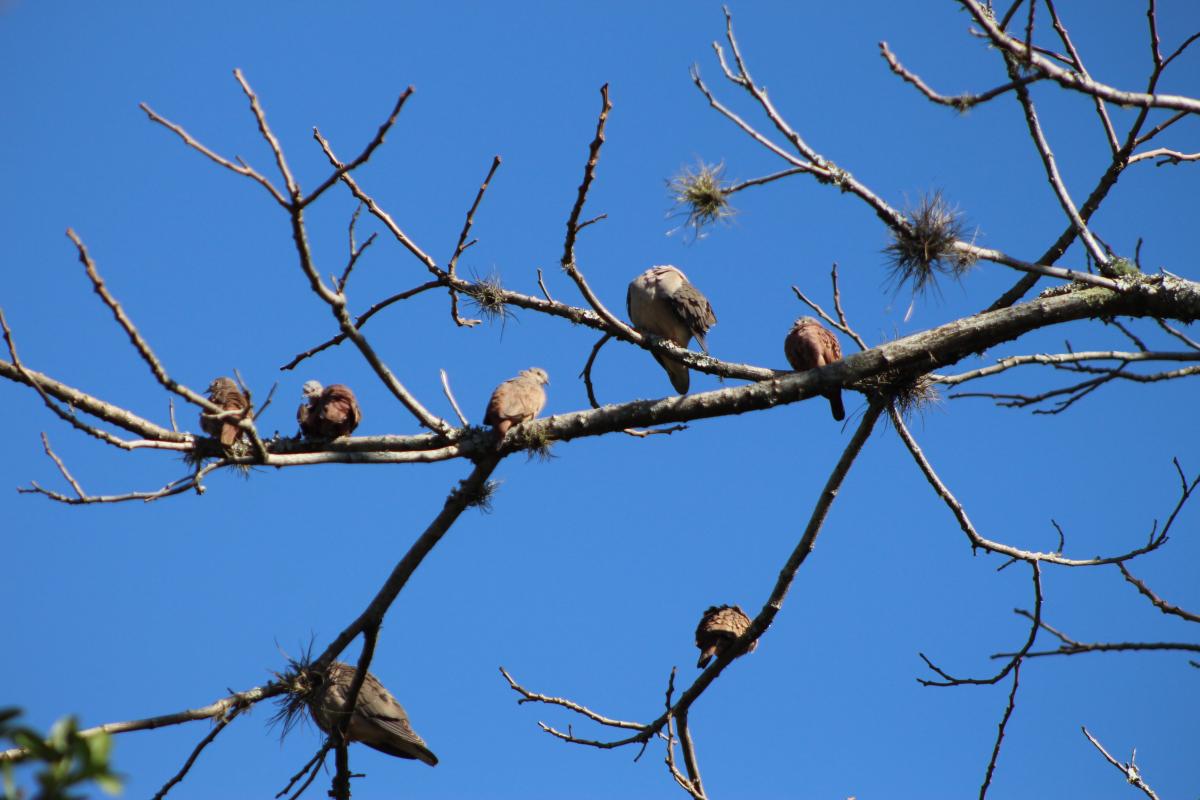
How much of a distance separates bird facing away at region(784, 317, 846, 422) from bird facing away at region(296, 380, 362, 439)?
225cm

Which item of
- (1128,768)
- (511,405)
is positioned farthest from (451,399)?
(1128,768)

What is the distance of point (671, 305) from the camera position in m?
7.21

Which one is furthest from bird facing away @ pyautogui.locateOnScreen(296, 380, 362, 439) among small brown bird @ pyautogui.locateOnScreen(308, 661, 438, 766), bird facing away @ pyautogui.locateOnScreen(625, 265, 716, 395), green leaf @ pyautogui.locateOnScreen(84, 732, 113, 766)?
green leaf @ pyautogui.locateOnScreen(84, 732, 113, 766)

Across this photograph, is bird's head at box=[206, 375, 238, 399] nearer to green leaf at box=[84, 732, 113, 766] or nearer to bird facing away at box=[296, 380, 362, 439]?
bird facing away at box=[296, 380, 362, 439]

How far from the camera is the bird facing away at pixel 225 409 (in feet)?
12.4

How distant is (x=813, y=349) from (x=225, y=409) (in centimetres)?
289

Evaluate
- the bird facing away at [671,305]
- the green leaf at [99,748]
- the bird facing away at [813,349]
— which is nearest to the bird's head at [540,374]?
the bird facing away at [671,305]

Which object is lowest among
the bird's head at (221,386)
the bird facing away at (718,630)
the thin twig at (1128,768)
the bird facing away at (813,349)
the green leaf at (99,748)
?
the green leaf at (99,748)

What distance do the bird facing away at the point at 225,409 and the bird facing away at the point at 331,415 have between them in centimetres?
34

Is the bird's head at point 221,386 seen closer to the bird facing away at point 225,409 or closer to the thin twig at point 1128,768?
the bird facing away at point 225,409

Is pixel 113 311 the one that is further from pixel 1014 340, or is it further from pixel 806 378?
pixel 1014 340

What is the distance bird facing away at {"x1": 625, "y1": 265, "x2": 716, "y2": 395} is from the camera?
721 centimetres

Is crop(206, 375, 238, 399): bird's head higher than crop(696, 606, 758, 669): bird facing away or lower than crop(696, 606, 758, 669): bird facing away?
higher

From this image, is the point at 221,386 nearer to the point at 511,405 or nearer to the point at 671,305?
the point at 511,405
